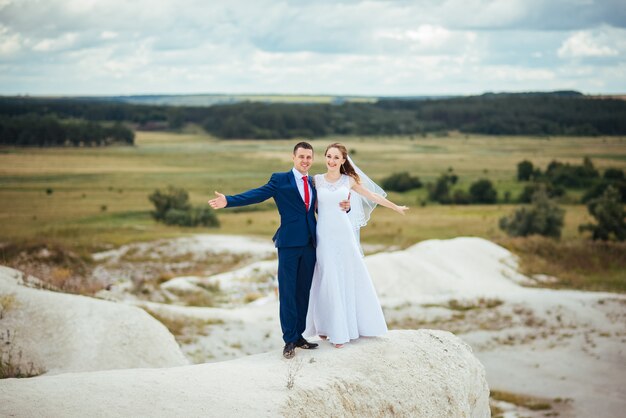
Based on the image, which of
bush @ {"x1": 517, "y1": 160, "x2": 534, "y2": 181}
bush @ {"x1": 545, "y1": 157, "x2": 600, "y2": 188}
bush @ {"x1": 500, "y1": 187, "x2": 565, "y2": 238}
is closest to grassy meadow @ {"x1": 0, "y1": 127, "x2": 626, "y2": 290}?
bush @ {"x1": 500, "y1": 187, "x2": 565, "y2": 238}

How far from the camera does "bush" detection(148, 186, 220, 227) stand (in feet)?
159

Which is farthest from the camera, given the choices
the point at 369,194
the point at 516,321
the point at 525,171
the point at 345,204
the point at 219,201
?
the point at 525,171

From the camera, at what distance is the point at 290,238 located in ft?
26.3

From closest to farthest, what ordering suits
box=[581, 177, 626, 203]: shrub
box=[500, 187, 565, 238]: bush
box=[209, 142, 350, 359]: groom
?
box=[209, 142, 350, 359]: groom
box=[500, 187, 565, 238]: bush
box=[581, 177, 626, 203]: shrub

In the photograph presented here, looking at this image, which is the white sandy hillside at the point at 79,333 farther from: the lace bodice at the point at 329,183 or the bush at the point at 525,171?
the bush at the point at 525,171

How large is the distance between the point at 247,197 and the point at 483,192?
195 feet

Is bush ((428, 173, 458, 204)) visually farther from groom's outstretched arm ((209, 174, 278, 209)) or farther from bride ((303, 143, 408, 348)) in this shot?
groom's outstretched arm ((209, 174, 278, 209))

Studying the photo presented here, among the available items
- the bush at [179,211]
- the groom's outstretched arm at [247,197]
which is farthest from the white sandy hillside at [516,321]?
Answer: the bush at [179,211]

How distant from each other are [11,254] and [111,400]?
27479mm

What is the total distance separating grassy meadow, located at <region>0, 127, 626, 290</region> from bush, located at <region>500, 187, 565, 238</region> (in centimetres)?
113

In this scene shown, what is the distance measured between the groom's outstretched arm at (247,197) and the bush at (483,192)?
58979mm

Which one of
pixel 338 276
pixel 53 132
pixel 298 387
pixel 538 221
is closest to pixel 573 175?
pixel 538 221

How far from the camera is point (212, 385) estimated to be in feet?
22.6

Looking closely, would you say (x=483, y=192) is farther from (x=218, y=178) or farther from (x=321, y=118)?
(x=321, y=118)
